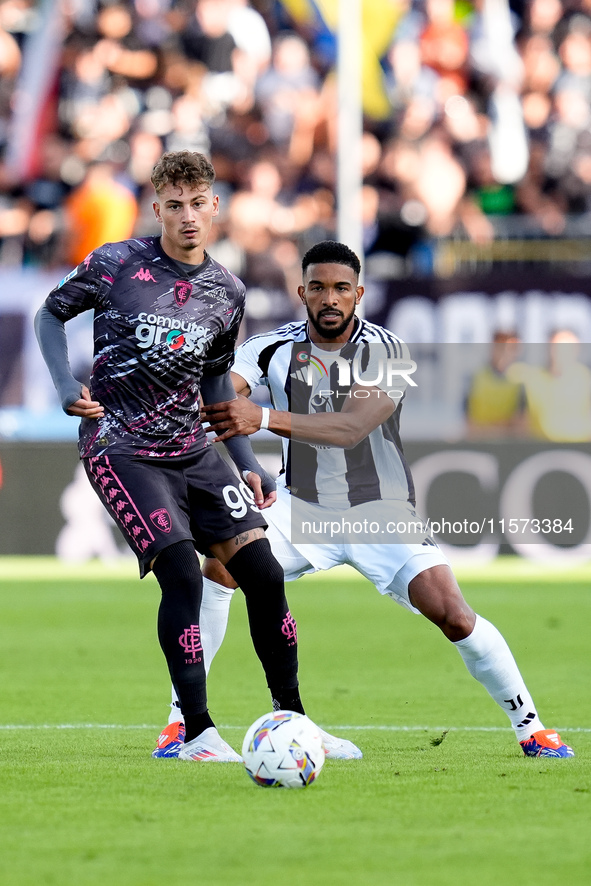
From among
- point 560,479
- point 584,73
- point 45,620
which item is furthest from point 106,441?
point 584,73

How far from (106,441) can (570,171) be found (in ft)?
41.5

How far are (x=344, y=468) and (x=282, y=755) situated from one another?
1919 mm

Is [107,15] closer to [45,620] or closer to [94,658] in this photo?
[45,620]

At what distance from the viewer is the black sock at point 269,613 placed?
5.91m

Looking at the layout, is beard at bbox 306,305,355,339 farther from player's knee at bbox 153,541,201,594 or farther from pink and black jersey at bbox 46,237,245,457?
player's knee at bbox 153,541,201,594

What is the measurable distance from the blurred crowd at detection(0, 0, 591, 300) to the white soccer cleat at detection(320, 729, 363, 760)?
10.1 metres

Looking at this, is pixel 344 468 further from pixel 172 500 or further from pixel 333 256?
pixel 172 500

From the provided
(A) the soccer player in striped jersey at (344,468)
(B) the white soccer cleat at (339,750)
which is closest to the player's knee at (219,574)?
(A) the soccer player in striped jersey at (344,468)

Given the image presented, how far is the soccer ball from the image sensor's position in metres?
5.03

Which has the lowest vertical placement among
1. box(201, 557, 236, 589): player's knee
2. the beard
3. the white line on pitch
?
the white line on pitch

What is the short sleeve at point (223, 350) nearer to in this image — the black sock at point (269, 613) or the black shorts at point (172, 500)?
the black shorts at point (172, 500)

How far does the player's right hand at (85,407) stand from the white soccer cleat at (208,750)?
1.30 meters

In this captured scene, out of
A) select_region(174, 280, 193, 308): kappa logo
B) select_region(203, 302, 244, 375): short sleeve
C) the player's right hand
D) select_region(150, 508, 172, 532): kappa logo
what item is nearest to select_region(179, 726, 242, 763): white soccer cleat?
select_region(150, 508, 172, 532): kappa logo

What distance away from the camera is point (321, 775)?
539 centimetres
